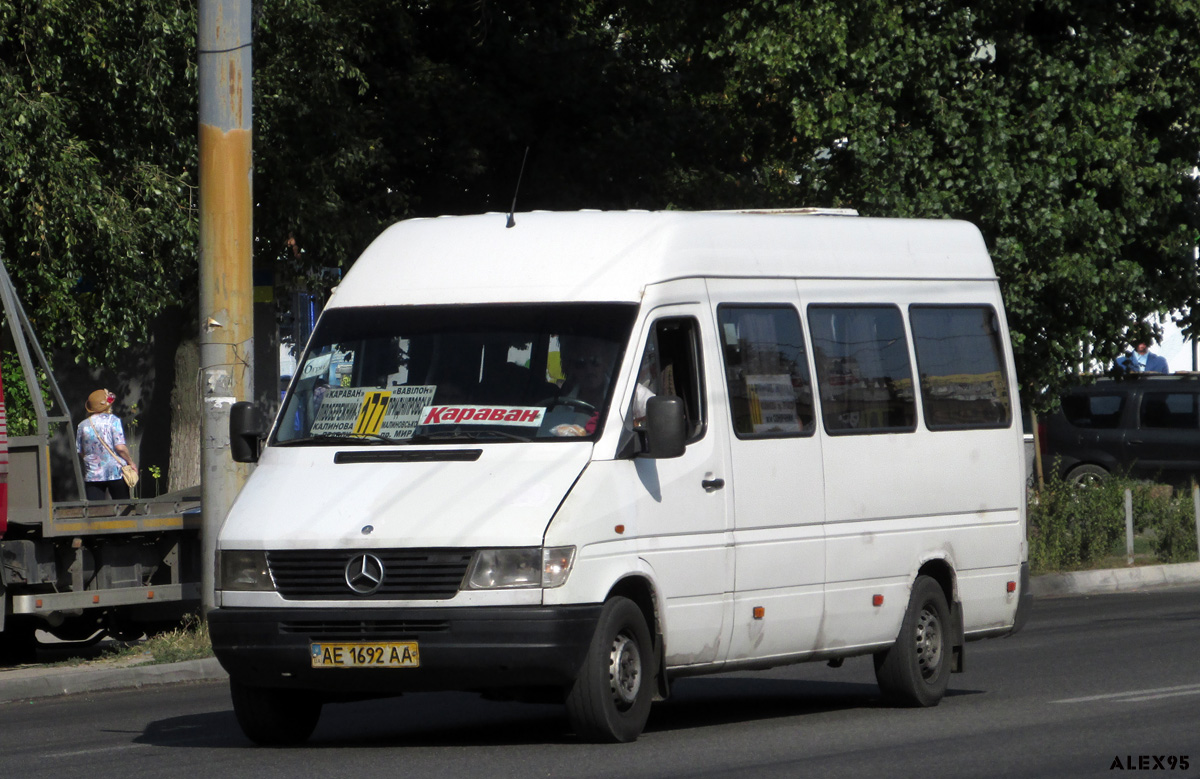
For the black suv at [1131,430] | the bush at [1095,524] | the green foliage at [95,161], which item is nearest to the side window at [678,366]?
the green foliage at [95,161]

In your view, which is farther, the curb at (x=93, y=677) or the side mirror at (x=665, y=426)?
the curb at (x=93, y=677)

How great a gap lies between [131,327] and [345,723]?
8.55 m

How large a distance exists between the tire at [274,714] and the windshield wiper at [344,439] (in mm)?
1166

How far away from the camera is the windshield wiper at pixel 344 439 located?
9.56 m

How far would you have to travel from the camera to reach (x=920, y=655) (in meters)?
11.2

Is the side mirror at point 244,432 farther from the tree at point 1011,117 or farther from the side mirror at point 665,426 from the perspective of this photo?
the tree at point 1011,117

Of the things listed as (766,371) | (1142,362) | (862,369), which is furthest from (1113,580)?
(1142,362)

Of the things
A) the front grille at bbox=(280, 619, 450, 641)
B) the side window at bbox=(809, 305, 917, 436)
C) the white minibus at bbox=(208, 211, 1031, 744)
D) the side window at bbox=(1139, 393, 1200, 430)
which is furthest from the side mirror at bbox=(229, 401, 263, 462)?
the side window at bbox=(1139, 393, 1200, 430)

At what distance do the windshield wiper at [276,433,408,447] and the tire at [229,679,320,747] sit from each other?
1166 millimetres

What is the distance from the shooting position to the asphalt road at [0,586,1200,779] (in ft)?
28.4

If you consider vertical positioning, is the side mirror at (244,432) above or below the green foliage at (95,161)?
below

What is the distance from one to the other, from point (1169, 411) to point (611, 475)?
23386mm

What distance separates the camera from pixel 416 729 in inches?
416

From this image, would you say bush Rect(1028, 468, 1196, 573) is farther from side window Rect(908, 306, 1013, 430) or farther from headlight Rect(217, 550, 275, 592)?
headlight Rect(217, 550, 275, 592)
